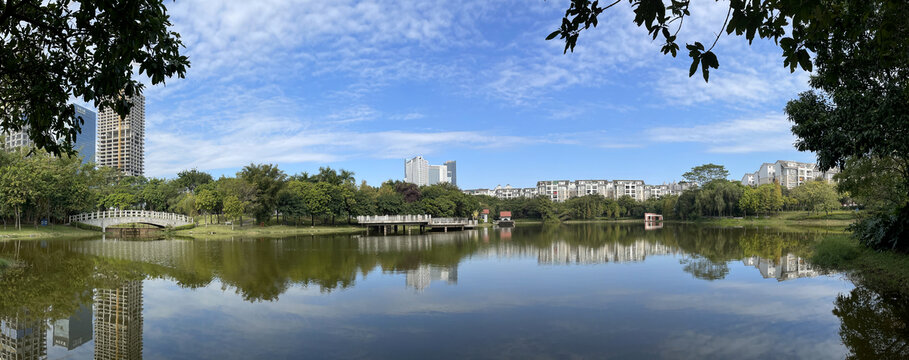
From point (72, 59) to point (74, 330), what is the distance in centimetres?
505

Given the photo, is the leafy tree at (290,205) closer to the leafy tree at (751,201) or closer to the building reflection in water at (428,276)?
the building reflection in water at (428,276)

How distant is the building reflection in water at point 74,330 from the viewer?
7.83 m

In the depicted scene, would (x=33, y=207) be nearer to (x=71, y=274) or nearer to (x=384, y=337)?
(x=71, y=274)

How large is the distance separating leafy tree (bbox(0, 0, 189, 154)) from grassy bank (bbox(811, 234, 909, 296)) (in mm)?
13102

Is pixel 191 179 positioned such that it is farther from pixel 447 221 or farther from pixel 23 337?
pixel 23 337

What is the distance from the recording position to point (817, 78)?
38.9 feet

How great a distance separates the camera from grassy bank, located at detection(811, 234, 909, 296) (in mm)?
10922

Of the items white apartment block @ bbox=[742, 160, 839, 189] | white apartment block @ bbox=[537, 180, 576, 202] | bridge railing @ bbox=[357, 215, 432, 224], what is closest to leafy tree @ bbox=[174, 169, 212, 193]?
bridge railing @ bbox=[357, 215, 432, 224]

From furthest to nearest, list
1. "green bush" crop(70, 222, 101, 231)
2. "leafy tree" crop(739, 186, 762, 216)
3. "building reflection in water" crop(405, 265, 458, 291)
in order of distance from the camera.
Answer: "leafy tree" crop(739, 186, 762, 216) → "green bush" crop(70, 222, 101, 231) → "building reflection in water" crop(405, 265, 458, 291)

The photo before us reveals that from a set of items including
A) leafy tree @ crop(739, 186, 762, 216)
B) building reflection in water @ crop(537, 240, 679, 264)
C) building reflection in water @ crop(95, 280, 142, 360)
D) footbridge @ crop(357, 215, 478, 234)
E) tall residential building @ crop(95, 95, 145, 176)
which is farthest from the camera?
tall residential building @ crop(95, 95, 145, 176)

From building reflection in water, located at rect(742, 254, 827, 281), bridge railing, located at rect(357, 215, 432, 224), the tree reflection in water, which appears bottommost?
building reflection in water, located at rect(742, 254, 827, 281)

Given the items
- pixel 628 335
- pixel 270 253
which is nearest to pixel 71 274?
pixel 270 253

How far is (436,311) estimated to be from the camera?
9.71 m

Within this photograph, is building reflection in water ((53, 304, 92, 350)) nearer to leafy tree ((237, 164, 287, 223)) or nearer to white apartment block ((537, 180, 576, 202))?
leafy tree ((237, 164, 287, 223))
